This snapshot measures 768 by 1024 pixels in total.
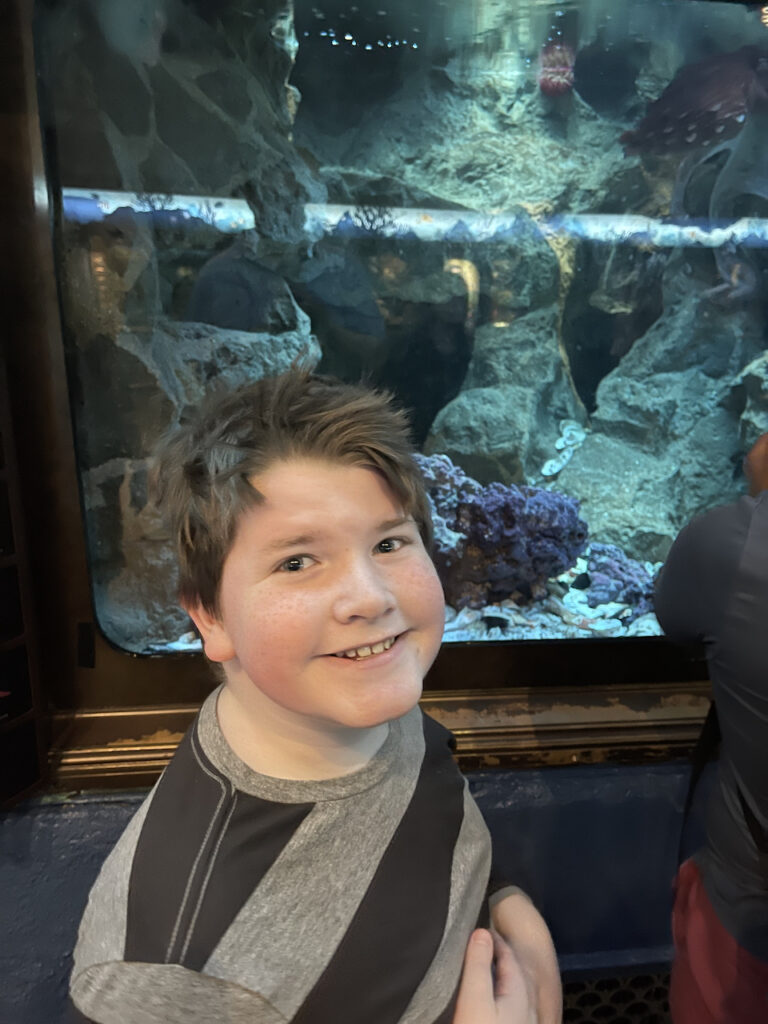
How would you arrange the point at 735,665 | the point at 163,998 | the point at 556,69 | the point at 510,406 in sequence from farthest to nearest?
the point at 510,406 < the point at 556,69 < the point at 735,665 < the point at 163,998

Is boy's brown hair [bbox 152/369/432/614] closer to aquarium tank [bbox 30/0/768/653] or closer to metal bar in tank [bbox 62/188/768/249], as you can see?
aquarium tank [bbox 30/0/768/653]

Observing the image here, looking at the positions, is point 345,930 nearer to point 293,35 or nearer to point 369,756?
point 369,756

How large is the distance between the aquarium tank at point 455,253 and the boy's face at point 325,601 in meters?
0.94

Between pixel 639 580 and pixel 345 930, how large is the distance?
71.3 inches

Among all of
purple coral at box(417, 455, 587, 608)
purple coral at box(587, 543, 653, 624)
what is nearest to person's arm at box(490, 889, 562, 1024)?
purple coral at box(417, 455, 587, 608)

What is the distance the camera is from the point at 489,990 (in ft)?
2.09

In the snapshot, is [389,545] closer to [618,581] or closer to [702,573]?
[702,573]

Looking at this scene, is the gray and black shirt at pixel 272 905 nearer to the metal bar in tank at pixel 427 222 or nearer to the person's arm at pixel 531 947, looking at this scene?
the person's arm at pixel 531 947

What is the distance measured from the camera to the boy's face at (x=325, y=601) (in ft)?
1.85

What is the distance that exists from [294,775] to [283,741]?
4 cm

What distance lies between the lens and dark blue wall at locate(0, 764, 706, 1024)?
1.24m

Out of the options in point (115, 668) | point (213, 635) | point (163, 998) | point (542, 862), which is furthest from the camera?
point (115, 668)

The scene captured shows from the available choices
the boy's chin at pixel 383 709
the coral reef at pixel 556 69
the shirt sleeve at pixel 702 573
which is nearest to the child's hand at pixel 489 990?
the boy's chin at pixel 383 709


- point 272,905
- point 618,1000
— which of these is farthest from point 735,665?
point 618,1000
